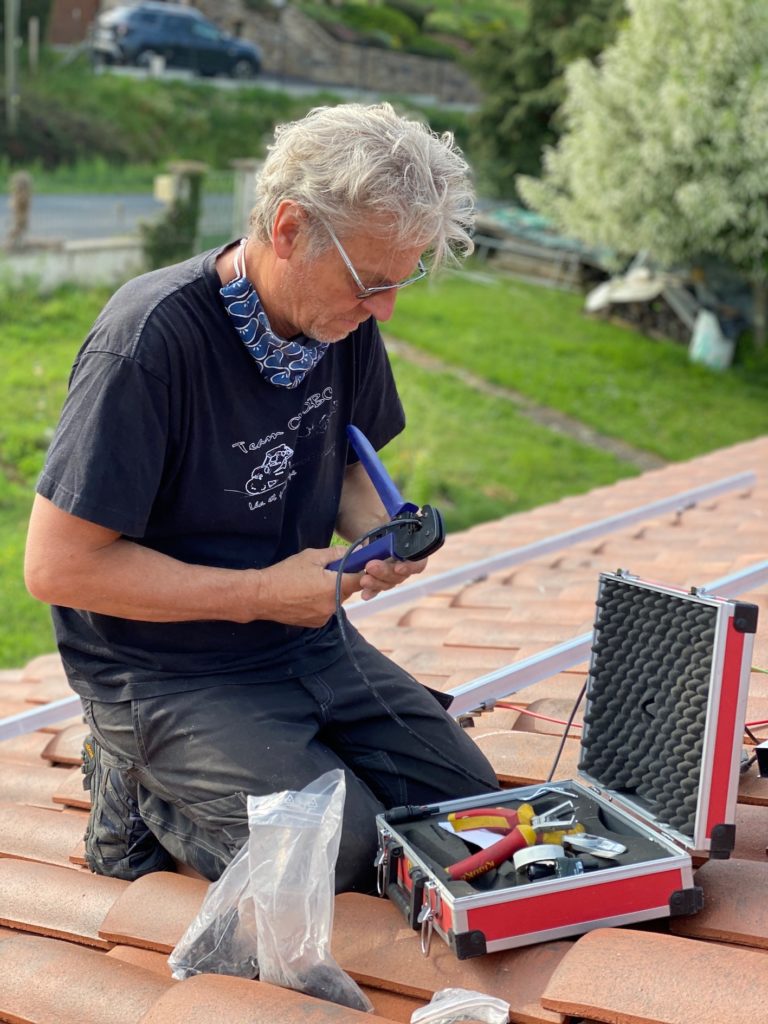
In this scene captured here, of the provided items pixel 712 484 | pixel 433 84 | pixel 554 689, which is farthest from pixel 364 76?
pixel 554 689

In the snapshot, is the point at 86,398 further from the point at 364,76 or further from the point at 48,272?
the point at 364,76

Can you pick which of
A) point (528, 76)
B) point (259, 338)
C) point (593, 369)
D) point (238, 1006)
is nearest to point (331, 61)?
point (528, 76)

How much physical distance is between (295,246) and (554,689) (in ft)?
4.54

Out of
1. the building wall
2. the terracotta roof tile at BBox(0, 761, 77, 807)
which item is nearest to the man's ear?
the terracotta roof tile at BBox(0, 761, 77, 807)

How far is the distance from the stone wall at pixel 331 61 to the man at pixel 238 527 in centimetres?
2927

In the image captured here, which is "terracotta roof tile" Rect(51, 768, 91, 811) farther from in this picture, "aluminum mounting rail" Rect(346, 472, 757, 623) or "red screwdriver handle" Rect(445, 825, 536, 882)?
"aluminum mounting rail" Rect(346, 472, 757, 623)

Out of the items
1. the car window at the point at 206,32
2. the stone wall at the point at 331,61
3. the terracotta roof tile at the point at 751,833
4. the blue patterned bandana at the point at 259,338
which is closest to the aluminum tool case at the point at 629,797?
the terracotta roof tile at the point at 751,833

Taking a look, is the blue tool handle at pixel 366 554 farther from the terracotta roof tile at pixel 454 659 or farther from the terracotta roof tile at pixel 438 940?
the terracotta roof tile at pixel 454 659

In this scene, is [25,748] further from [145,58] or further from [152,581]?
[145,58]

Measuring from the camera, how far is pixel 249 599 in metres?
2.39

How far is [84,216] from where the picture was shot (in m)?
20.1

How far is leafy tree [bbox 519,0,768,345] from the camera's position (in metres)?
16.8

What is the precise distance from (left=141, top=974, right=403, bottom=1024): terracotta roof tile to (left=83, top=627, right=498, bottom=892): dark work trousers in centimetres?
43

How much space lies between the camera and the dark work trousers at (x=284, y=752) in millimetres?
2369
